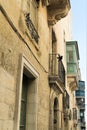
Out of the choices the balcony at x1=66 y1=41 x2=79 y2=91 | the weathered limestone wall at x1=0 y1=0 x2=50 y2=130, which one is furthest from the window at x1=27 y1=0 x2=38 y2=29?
the balcony at x1=66 y1=41 x2=79 y2=91

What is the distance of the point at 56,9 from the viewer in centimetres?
891

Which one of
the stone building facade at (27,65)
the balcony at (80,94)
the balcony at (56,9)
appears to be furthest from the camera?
the balcony at (80,94)

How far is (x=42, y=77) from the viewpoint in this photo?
23.7 ft

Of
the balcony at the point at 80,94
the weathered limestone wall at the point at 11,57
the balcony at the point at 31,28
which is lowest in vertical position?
the weathered limestone wall at the point at 11,57

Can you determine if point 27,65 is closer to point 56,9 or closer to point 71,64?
point 56,9

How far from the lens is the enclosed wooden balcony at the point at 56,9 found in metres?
8.66

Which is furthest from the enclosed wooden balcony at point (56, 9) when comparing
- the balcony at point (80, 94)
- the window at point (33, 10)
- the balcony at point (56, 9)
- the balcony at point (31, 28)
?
the balcony at point (80, 94)

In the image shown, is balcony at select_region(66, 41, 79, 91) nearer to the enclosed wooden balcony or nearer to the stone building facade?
the stone building facade

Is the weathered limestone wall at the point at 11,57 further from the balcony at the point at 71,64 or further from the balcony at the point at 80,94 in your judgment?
the balcony at the point at 80,94

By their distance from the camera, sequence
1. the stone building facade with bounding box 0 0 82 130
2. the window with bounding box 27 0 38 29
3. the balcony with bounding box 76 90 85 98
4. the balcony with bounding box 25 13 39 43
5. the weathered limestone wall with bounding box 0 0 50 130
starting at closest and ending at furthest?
the weathered limestone wall with bounding box 0 0 50 130 → the stone building facade with bounding box 0 0 82 130 → the balcony with bounding box 25 13 39 43 → the window with bounding box 27 0 38 29 → the balcony with bounding box 76 90 85 98

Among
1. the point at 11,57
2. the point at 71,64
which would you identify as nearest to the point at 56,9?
the point at 11,57

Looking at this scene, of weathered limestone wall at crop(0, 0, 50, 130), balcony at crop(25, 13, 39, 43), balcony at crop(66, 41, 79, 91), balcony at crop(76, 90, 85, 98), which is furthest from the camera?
balcony at crop(76, 90, 85, 98)

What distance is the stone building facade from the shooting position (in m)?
4.30

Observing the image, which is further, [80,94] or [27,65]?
[80,94]
